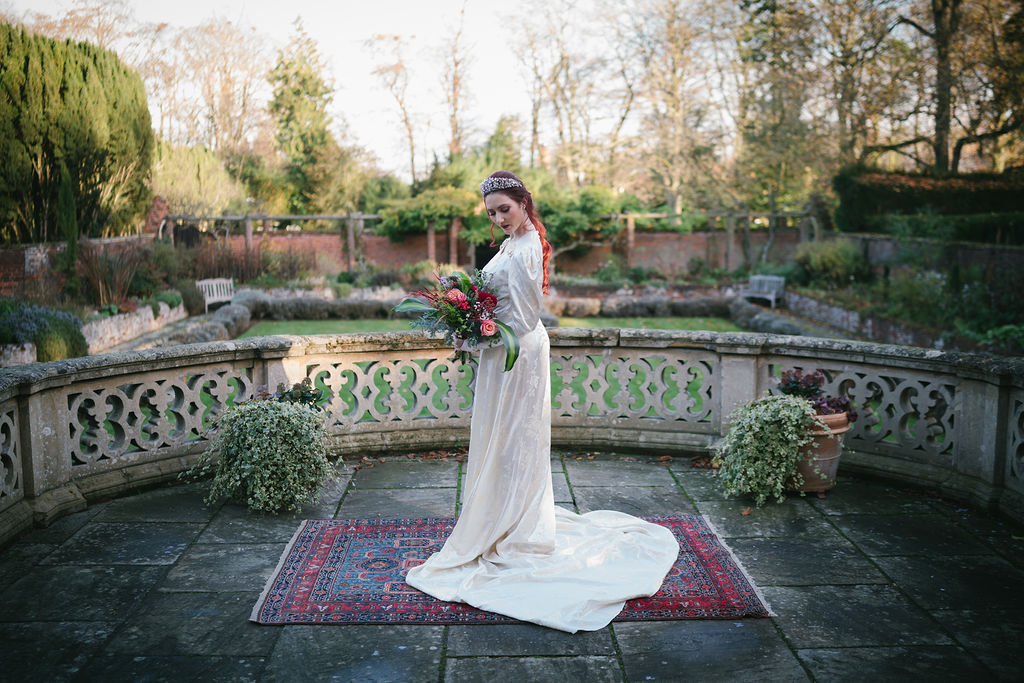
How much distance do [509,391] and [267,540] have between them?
1.66 m

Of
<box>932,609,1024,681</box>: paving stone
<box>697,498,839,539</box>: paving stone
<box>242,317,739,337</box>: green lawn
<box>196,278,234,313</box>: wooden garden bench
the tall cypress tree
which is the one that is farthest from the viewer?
<box>196,278,234,313</box>: wooden garden bench

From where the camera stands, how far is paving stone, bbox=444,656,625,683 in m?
3.12

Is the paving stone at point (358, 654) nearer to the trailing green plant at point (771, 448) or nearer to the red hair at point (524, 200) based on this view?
the red hair at point (524, 200)

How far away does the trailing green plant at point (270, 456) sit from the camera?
487 centimetres

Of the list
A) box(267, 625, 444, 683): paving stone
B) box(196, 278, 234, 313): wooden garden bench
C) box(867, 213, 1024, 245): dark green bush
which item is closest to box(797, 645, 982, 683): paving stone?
box(267, 625, 444, 683): paving stone

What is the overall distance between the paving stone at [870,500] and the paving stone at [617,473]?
1.00 metres

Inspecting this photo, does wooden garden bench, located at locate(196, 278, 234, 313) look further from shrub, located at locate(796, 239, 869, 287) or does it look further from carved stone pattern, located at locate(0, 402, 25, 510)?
carved stone pattern, located at locate(0, 402, 25, 510)

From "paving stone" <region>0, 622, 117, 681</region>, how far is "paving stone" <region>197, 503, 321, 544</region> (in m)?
1.02

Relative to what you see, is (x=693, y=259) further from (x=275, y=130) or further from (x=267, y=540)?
(x=267, y=540)

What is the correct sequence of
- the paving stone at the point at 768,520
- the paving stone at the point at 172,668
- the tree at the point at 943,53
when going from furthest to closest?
the tree at the point at 943,53 < the paving stone at the point at 768,520 < the paving stone at the point at 172,668

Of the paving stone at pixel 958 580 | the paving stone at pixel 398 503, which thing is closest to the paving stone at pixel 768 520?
the paving stone at pixel 958 580

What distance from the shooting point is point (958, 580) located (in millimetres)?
4004

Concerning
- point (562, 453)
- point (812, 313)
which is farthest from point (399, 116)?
point (562, 453)

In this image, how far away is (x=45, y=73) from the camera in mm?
13234
